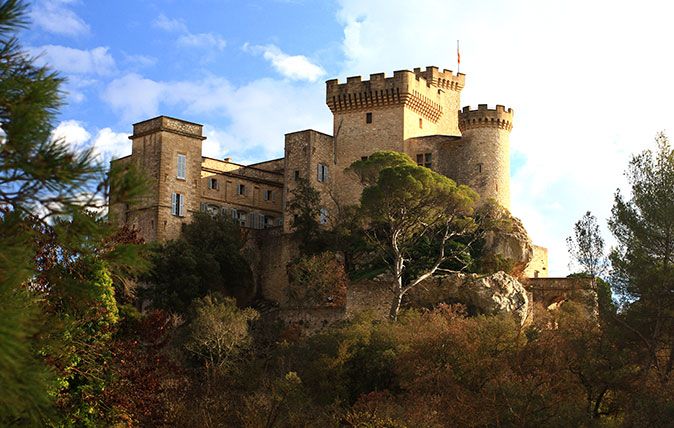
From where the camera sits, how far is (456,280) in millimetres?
39938

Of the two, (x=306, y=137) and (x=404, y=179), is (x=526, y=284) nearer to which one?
(x=404, y=179)

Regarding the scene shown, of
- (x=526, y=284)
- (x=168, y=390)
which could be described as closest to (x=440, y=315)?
(x=526, y=284)

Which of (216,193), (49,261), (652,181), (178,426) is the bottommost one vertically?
(178,426)

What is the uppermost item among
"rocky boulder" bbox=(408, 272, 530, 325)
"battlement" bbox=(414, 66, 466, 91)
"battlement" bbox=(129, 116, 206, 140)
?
"battlement" bbox=(414, 66, 466, 91)

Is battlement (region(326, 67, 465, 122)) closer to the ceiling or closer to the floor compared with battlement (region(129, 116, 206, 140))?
closer to the ceiling

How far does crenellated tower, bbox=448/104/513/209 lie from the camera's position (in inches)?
1807

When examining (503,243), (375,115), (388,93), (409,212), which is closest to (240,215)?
(375,115)

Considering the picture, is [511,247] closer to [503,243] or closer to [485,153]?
[503,243]

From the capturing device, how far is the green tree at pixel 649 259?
2758cm

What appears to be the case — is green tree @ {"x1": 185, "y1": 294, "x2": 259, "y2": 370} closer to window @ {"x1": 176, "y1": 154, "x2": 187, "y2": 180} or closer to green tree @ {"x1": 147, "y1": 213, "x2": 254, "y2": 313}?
green tree @ {"x1": 147, "y1": 213, "x2": 254, "y2": 313}

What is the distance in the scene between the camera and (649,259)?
28.4 meters

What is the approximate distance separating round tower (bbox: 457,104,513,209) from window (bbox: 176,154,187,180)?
11863 millimetres

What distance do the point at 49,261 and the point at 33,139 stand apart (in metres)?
6.17

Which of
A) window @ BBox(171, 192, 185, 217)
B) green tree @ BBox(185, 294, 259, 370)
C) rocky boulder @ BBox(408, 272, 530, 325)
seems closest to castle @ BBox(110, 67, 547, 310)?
window @ BBox(171, 192, 185, 217)
